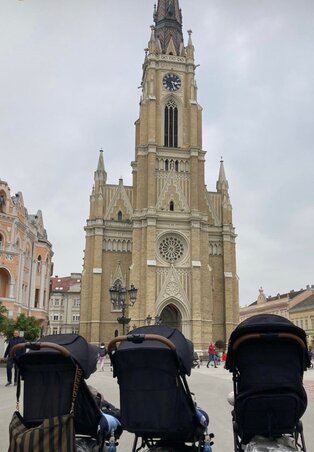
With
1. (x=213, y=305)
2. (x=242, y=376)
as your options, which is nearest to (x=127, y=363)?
(x=242, y=376)

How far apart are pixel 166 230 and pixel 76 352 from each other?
40.8 m

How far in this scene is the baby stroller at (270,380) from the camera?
4270mm

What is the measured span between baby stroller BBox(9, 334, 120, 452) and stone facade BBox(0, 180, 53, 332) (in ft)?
93.8

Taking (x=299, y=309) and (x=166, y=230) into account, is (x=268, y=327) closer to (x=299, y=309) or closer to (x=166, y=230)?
(x=166, y=230)

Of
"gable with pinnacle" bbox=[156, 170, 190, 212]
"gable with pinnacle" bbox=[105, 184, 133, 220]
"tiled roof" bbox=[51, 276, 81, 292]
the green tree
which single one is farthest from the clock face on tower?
"tiled roof" bbox=[51, 276, 81, 292]

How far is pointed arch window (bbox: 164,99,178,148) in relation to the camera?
49719mm

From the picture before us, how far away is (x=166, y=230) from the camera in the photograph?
4541cm

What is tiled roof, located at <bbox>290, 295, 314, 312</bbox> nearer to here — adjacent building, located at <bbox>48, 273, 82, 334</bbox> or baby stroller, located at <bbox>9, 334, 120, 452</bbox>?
adjacent building, located at <bbox>48, 273, 82, 334</bbox>

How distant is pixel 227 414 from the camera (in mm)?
9805

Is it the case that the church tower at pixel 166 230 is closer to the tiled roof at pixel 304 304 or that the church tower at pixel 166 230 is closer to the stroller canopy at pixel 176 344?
the tiled roof at pixel 304 304

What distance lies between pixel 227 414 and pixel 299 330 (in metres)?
6.35

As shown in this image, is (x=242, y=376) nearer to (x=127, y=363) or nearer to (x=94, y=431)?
(x=127, y=363)

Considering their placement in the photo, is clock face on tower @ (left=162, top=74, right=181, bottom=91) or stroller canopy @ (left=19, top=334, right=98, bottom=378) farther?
clock face on tower @ (left=162, top=74, right=181, bottom=91)

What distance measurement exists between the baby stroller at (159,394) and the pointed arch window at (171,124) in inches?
1806
